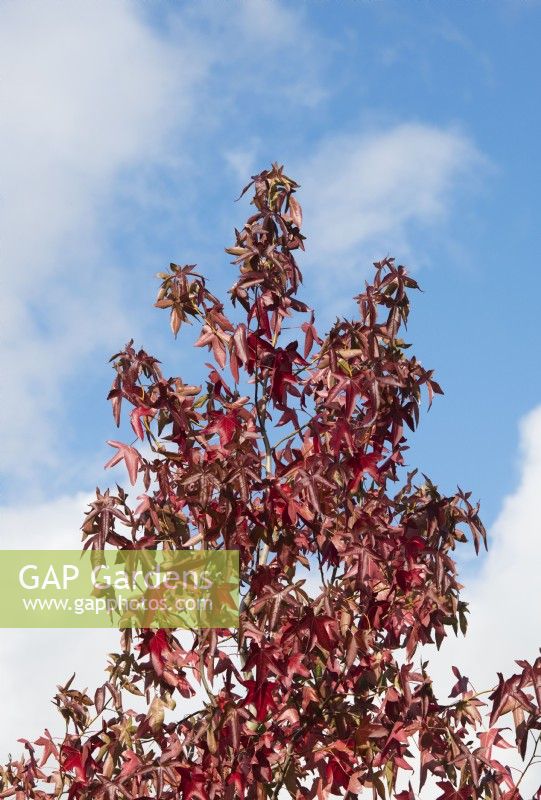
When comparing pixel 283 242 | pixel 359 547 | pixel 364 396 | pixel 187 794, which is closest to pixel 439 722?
pixel 359 547

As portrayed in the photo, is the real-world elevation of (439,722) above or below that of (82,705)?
below

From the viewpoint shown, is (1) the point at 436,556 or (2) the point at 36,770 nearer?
(1) the point at 436,556

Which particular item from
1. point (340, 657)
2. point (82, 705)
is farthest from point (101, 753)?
point (340, 657)

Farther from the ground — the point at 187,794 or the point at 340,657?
the point at 340,657

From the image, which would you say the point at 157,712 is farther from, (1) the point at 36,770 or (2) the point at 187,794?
(1) the point at 36,770

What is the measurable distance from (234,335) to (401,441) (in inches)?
40.8

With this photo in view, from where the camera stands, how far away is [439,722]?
13.2ft

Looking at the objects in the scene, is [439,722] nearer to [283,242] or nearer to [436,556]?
[436,556]

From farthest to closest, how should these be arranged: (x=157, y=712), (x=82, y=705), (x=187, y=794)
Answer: (x=82, y=705) → (x=157, y=712) → (x=187, y=794)

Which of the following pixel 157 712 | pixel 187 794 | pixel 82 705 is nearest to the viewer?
pixel 187 794

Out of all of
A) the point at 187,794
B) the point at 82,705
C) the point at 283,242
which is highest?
the point at 283,242

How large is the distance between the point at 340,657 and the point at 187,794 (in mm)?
881

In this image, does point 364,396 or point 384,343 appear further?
point 384,343

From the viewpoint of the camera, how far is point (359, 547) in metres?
3.92
